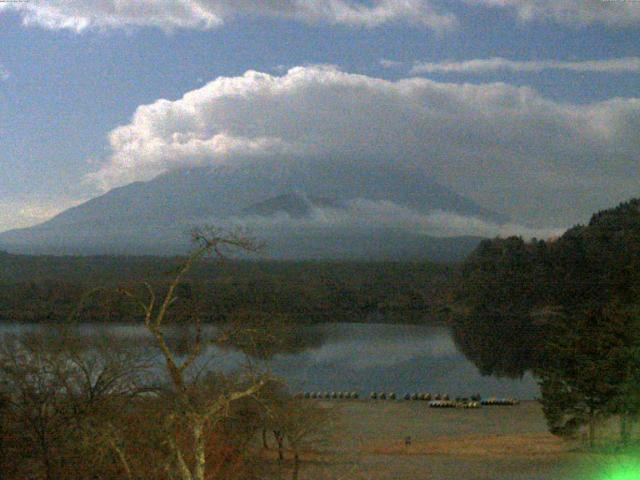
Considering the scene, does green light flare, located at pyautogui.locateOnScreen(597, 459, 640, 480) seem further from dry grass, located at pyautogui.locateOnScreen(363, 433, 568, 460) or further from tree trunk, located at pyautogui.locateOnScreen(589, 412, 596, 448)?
dry grass, located at pyautogui.locateOnScreen(363, 433, 568, 460)

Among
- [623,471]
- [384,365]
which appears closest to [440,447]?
[623,471]

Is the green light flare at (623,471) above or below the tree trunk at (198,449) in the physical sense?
below

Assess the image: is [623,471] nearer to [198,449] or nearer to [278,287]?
[198,449]

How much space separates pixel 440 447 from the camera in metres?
18.7

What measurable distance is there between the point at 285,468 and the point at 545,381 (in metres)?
5.57

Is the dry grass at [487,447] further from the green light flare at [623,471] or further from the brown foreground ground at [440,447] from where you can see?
the green light flare at [623,471]

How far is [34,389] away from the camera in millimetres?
9797

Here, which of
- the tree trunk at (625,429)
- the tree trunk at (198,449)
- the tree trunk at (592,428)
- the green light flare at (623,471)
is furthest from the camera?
the tree trunk at (592,428)

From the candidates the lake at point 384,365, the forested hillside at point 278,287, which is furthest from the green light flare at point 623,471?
the forested hillside at point 278,287

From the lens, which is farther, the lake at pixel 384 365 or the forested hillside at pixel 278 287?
the forested hillside at pixel 278 287

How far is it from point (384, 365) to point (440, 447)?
2097cm

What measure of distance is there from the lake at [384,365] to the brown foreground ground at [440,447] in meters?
3.83

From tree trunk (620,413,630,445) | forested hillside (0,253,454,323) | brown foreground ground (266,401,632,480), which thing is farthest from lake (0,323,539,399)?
tree trunk (620,413,630,445)

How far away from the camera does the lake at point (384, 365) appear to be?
31266 millimetres
